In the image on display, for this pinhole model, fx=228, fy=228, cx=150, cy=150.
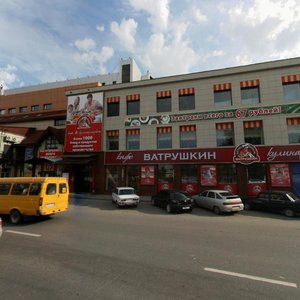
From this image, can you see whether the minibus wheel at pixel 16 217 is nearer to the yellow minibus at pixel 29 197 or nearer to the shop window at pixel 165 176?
the yellow minibus at pixel 29 197

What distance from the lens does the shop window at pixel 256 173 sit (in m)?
20.5

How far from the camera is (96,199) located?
21469 mm

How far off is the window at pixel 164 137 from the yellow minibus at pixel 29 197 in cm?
1326

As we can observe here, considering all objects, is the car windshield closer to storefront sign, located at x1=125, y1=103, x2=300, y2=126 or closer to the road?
the road

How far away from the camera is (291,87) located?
2095cm

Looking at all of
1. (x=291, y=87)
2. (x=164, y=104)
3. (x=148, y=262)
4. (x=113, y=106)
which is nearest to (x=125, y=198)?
(x=148, y=262)

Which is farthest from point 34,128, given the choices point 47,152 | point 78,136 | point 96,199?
point 96,199


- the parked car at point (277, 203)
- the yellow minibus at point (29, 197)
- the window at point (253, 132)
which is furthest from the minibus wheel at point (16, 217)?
the window at point (253, 132)

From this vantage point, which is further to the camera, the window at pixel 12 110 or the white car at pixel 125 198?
the window at pixel 12 110

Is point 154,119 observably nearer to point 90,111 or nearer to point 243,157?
point 90,111

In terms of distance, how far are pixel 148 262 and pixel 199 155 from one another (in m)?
16.8

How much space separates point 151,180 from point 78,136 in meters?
9.81

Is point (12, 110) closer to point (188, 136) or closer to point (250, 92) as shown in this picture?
point (188, 136)

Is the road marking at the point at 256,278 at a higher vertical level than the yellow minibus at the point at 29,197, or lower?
lower
